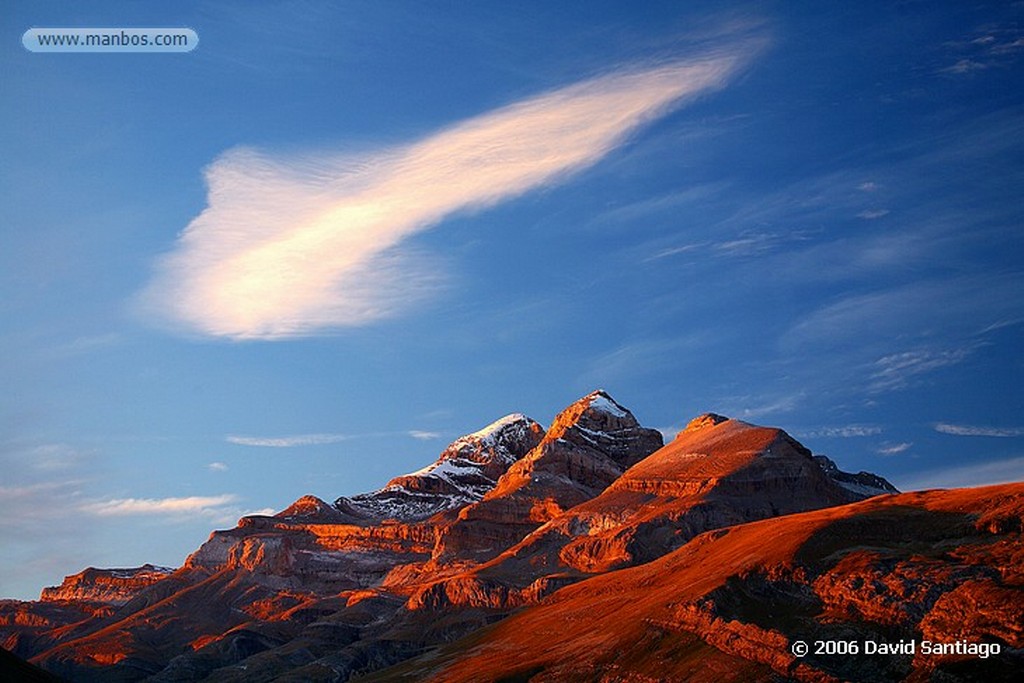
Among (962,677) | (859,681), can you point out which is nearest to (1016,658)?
(962,677)

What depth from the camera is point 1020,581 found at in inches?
7849

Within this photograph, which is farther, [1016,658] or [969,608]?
[969,608]

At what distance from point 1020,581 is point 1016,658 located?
18.8 metres

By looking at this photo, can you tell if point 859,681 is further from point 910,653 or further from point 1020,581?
point 1020,581

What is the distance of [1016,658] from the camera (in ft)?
602

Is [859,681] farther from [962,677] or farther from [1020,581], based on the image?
[1020,581]

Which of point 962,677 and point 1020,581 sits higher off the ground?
point 1020,581

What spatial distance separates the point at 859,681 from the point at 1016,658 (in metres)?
22.4

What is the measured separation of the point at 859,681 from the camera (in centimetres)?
19375

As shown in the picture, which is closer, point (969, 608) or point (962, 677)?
point (962, 677)

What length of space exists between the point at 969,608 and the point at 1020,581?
30.4 feet

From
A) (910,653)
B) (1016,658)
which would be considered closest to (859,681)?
(910,653)

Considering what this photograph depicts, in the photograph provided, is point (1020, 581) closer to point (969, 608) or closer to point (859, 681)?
point (969, 608)

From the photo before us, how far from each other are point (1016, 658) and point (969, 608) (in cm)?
1469
